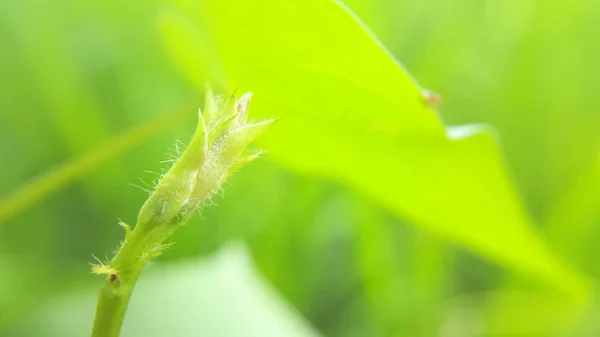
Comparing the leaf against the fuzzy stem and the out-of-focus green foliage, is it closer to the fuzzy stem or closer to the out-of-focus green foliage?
the out-of-focus green foliage

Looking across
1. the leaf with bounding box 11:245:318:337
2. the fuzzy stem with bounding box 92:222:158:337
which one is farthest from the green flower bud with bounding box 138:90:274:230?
the leaf with bounding box 11:245:318:337

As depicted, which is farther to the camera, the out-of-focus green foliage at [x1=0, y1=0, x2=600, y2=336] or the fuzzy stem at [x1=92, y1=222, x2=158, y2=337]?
the out-of-focus green foliage at [x1=0, y1=0, x2=600, y2=336]

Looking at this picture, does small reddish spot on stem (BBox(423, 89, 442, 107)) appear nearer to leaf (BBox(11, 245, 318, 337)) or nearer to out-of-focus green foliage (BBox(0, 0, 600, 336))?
out-of-focus green foliage (BBox(0, 0, 600, 336))

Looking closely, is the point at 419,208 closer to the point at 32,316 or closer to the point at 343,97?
the point at 343,97

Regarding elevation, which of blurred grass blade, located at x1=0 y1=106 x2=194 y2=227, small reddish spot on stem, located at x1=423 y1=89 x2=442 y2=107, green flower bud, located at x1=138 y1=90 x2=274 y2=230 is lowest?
green flower bud, located at x1=138 y1=90 x2=274 y2=230

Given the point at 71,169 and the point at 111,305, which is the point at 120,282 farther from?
the point at 71,169

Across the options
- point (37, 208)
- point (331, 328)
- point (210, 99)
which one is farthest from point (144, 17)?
point (210, 99)

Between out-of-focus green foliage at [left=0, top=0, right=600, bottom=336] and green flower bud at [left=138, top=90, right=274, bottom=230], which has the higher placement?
out-of-focus green foliage at [left=0, top=0, right=600, bottom=336]
